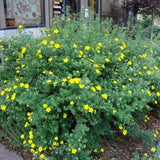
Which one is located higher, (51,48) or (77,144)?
(51,48)

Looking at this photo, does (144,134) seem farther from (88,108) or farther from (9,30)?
(9,30)

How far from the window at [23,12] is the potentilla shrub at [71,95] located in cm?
313

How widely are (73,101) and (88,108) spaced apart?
6.8 inches

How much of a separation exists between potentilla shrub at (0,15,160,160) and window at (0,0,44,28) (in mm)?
3126

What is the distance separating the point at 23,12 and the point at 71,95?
509 cm

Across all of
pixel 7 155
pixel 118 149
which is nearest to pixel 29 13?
pixel 7 155

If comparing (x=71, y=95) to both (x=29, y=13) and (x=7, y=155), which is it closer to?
(x=7, y=155)

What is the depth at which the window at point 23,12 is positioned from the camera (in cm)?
597

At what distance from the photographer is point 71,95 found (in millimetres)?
2215

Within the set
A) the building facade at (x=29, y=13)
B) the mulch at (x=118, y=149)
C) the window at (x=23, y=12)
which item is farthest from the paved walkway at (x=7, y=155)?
the window at (x=23, y=12)

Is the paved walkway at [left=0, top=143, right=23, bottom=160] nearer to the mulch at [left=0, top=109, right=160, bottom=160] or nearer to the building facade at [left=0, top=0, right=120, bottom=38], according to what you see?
the mulch at [left=0, top=109, right=160, bottom=160]

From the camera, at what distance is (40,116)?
2.23 metres

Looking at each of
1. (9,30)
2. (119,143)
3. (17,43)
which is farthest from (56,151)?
(9,30)

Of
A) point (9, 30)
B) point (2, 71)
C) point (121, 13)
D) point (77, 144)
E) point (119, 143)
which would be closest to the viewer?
point (77, 144)
